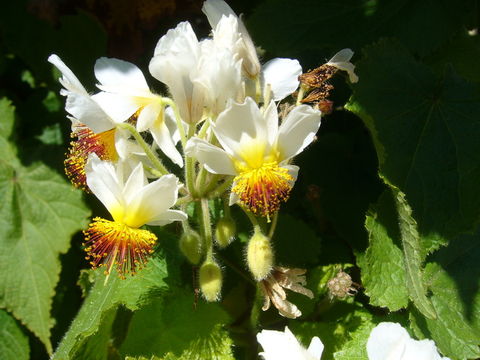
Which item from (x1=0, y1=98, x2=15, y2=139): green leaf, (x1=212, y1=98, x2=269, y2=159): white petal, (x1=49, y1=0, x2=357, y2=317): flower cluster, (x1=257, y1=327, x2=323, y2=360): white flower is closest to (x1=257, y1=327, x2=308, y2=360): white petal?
(x1=257, y1=327, x2=323, y2=360): white flower

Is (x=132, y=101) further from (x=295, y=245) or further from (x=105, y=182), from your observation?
(x=295, y=245)

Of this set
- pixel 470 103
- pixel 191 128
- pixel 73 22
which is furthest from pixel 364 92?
pixel 73 22

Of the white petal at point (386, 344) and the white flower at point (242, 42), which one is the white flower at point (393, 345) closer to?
the white petal at point (386, 344)

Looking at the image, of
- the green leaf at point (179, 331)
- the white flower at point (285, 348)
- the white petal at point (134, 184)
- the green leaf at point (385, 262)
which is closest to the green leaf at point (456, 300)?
the green leaf at point (385, 262)

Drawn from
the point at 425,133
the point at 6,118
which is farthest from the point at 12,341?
the point at 425,133

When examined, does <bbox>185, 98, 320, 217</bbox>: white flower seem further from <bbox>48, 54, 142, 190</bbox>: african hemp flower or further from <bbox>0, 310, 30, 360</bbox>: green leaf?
<bbox>0, 310, 30, 360</bbox>: green leaf

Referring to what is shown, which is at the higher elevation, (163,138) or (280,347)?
(163,138)

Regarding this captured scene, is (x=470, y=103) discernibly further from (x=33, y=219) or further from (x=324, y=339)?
(x=33, y=219)
